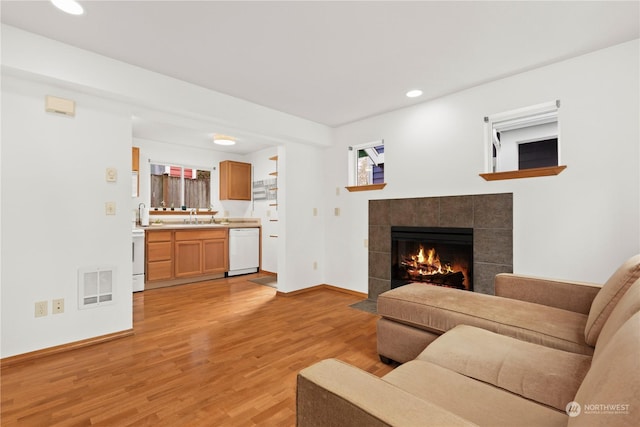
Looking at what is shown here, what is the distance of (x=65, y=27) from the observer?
2.21 meters

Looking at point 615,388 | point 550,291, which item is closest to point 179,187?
point 550,291

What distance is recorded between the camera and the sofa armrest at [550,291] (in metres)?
1.97

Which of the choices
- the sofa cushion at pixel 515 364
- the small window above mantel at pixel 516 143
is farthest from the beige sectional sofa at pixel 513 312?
the small window above mantel at pixel 516 143

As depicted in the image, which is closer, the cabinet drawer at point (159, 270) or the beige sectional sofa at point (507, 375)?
the beige sectional sofa at point (507, 375)

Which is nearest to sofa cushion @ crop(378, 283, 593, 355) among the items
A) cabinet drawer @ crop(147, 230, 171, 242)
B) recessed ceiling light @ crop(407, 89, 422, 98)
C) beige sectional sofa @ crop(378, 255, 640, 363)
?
beige sectional sofa @ crop(378, 255, 640, 363)

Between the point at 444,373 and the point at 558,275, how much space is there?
84.1 inches

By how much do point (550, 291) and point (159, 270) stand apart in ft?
15.8

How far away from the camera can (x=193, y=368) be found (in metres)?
2.25

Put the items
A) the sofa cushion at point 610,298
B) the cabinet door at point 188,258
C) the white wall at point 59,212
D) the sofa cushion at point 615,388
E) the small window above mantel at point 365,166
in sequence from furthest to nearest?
the cabinet door at point 188,258
the small window above mantel at point 365,166
the white wall at point 59,212
the sofa cushion at point 610,298
the sofa cushion at point 615,388

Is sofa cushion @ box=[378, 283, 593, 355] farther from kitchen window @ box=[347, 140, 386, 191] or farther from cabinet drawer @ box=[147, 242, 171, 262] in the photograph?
cabinet drawer @ box=[147, 242, 171, 262]

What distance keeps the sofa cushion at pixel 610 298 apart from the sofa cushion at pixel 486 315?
0.11 m

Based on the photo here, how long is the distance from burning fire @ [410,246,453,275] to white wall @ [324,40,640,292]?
2.42 ft

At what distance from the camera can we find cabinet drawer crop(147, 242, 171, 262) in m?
4.67

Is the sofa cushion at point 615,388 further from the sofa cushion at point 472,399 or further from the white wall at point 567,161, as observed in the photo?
the white wall at point 567,161
